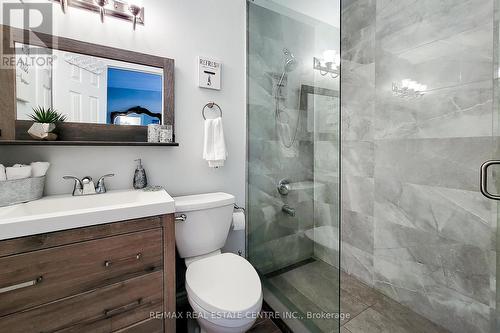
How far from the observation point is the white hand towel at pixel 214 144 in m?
1.55

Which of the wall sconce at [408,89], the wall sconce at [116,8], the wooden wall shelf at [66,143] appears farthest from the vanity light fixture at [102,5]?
the wall sconce at [408,89]

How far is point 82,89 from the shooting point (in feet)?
4.11

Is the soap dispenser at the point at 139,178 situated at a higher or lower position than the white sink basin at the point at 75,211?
higher

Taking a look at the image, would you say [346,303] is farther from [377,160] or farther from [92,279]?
[92,279]

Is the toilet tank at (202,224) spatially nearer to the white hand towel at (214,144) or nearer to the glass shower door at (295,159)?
Result: the white hand towel at (214,144)

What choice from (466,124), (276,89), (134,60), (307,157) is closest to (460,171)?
(466,124)

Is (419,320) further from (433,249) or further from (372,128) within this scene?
(372,128)

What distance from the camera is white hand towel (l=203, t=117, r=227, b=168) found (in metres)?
1.55

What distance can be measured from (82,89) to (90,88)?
0.04 metres

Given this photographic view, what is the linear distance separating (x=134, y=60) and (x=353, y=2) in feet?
5.95

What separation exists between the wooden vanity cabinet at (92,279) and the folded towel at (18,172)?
40 centimetres

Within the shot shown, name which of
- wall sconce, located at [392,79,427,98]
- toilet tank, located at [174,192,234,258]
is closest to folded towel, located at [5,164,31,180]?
toilet tank, located at [174,192,234,258]

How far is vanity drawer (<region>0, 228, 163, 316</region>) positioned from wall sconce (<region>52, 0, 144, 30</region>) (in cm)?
126

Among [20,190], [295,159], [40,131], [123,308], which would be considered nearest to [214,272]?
[123,308]
